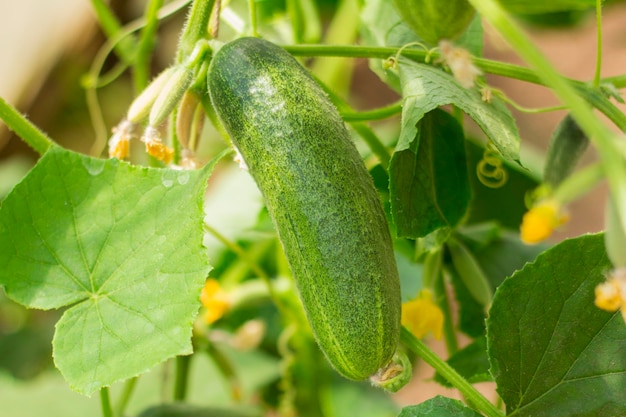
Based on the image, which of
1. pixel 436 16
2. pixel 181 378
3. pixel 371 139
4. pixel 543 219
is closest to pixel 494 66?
pixel 436 16

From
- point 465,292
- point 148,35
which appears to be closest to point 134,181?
point 148,35

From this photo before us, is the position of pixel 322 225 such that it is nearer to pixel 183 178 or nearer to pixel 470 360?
pixel 183 178

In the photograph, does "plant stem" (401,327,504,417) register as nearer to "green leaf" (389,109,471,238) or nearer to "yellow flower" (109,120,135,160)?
"green leaf" (389,109,471,238)

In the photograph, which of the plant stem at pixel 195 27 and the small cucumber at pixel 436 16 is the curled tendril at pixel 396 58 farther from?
the plant stem at pixel 195 27

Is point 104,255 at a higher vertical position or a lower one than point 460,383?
higher

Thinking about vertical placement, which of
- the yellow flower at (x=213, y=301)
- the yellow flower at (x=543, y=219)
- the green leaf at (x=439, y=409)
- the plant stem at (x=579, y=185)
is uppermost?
the plant stem at (x=579, y=185)

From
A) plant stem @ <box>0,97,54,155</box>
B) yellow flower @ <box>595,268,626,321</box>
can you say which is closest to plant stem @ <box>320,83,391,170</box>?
plant stem @ <box>0,97,54,155</box>

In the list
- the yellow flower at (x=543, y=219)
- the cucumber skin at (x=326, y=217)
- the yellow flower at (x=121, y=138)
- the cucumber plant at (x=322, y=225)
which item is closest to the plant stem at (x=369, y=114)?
the cucumber plant at (x=322, y=225)

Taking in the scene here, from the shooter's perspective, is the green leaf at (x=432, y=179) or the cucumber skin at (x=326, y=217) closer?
the cucumber skin at (x=326, y=217)

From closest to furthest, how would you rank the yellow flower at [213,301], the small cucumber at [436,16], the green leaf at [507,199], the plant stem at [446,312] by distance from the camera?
the small cucumber at [436,16]
the plant stem at [446,312]
the yellow flower at [213,301]
the green leaf at [507,199]
